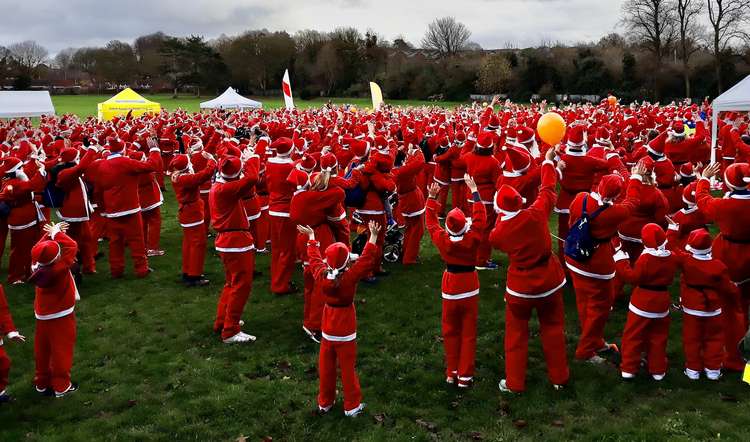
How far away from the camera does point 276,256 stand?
10.0 meters

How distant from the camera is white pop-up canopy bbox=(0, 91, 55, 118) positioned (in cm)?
2281

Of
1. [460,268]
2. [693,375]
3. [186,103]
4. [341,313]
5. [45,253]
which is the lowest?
[693,375]

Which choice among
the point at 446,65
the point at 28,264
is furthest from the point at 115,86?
the point at 28,264

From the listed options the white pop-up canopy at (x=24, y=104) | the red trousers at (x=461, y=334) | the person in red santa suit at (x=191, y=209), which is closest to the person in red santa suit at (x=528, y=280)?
the red trousers at (x=461, y=334)

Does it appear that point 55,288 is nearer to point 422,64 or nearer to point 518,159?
point 518,159

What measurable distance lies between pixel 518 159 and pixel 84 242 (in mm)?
8201

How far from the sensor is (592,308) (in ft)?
22.9

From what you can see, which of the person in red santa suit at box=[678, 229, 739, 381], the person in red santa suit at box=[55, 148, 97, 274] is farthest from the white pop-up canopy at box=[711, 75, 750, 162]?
the person in red santa suit at box=[55, 148, 97, 274]

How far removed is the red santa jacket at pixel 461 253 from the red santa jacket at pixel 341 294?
84 cm

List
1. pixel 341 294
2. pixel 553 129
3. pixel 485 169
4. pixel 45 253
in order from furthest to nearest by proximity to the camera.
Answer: pixel 485 169, pixel 553 129, pixel 45 253, pixel 341 294

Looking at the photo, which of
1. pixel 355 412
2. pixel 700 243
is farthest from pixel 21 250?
pixel 700 243

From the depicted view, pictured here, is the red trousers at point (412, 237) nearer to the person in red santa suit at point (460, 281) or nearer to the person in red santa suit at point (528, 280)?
the person in red santa suit at point (460, 281)

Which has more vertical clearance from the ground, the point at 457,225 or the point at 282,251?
the point at 457,225

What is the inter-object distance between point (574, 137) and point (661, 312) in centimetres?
337
